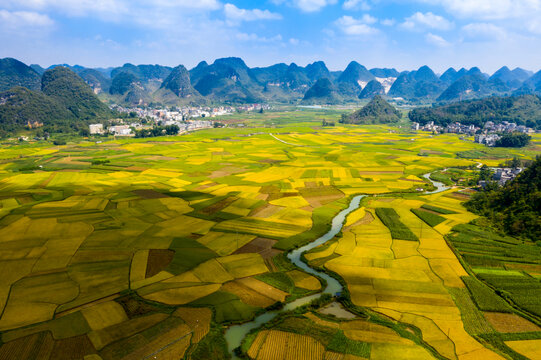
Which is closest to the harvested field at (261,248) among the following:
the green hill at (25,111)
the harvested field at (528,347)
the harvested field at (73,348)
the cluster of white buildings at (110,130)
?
the harvested field at (73,348)

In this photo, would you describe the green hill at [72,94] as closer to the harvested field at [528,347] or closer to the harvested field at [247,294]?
the harvested field at [247,294]

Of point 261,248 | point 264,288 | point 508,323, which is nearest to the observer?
point 508,323

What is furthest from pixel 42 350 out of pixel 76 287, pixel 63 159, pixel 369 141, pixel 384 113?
pixel 384 113

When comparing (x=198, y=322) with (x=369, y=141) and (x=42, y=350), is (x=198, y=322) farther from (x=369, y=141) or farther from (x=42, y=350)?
(x=369, y=141)

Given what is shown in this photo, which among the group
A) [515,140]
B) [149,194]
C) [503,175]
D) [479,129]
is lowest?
[149,194]

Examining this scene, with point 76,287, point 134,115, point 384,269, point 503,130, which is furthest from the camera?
point 134,115

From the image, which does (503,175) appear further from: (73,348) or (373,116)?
(373,116)

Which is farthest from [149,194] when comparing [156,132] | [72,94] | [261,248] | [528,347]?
[72,94]
